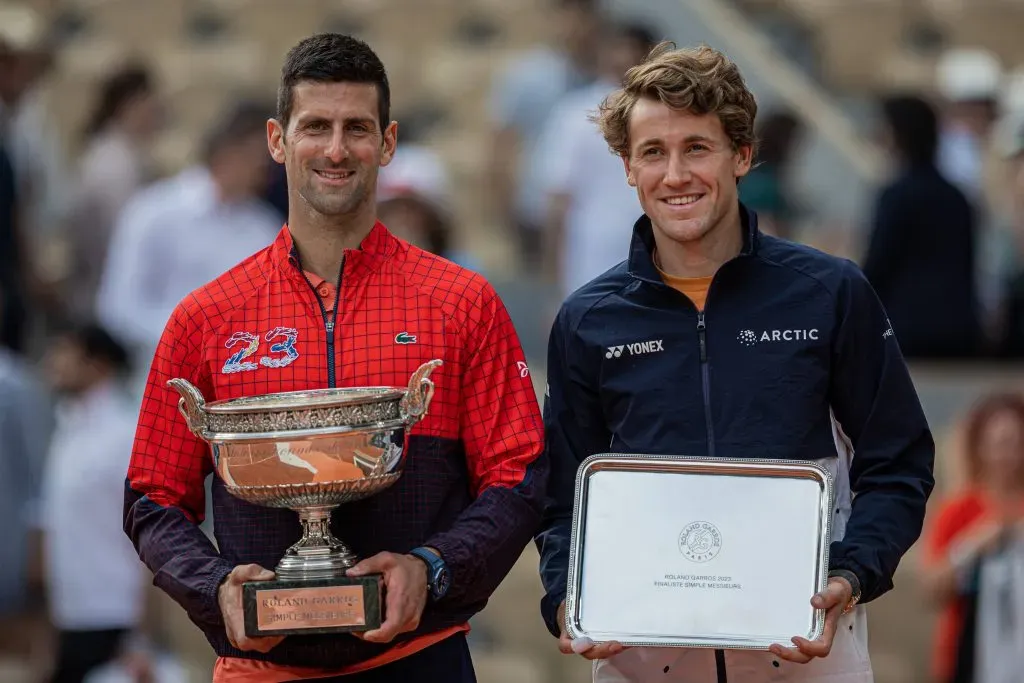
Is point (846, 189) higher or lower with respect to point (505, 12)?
lower

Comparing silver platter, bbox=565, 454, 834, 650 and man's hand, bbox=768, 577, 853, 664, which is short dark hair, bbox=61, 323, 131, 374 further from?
man's hand, bbox=768, 577, 853, 664

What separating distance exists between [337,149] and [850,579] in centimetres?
121

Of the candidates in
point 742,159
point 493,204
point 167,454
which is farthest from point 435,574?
point 493,204

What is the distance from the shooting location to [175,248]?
781 centimetres

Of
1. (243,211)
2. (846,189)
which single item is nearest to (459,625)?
(243,211)

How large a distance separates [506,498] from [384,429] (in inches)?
12.5

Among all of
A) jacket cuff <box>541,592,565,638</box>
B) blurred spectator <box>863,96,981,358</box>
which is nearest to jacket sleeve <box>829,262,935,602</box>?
jacket cuff <box>541,592,565,638</box>

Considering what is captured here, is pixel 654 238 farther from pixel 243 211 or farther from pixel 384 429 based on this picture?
pixel 243 211

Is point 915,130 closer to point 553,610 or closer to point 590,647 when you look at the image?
point 553,610

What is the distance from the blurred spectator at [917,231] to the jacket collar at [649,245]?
14.0 feet

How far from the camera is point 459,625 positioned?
4246mm

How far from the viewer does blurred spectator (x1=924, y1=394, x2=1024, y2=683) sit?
276 inches

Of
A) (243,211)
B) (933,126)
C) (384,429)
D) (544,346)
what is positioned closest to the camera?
(384,429)

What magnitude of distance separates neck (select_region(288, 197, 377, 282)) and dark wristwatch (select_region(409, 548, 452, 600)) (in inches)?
22.5
